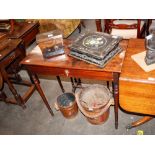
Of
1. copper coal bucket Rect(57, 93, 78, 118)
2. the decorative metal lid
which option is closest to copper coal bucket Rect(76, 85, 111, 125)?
copper coal bucket Rect(57, 93, 78, 118)

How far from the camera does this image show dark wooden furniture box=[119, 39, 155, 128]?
1.76m

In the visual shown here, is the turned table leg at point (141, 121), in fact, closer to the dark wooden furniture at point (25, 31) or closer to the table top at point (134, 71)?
the table top at point (134, 71)

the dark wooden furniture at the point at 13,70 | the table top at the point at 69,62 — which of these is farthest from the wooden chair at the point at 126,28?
the dark wooden furniture at the point at 13,70

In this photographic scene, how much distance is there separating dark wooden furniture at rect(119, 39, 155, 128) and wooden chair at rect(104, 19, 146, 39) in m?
0.80

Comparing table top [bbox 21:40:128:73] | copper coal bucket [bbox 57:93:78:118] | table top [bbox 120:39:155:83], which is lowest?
copper coal bucket [bbox 57:93:78:118]

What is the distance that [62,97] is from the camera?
2.67 metres

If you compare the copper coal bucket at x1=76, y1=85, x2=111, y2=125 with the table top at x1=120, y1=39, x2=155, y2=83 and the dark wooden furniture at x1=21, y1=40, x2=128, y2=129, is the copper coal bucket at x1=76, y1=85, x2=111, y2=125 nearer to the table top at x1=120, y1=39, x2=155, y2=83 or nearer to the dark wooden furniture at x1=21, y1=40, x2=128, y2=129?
the dark wooden furniture at x1=21, y1=40, x2=128, y2=129

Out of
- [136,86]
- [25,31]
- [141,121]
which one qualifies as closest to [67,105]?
[141,121]

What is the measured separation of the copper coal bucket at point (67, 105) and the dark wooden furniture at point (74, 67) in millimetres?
595

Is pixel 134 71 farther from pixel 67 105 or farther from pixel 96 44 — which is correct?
pixel 67 105

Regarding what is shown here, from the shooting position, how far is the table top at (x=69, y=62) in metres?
1.85
